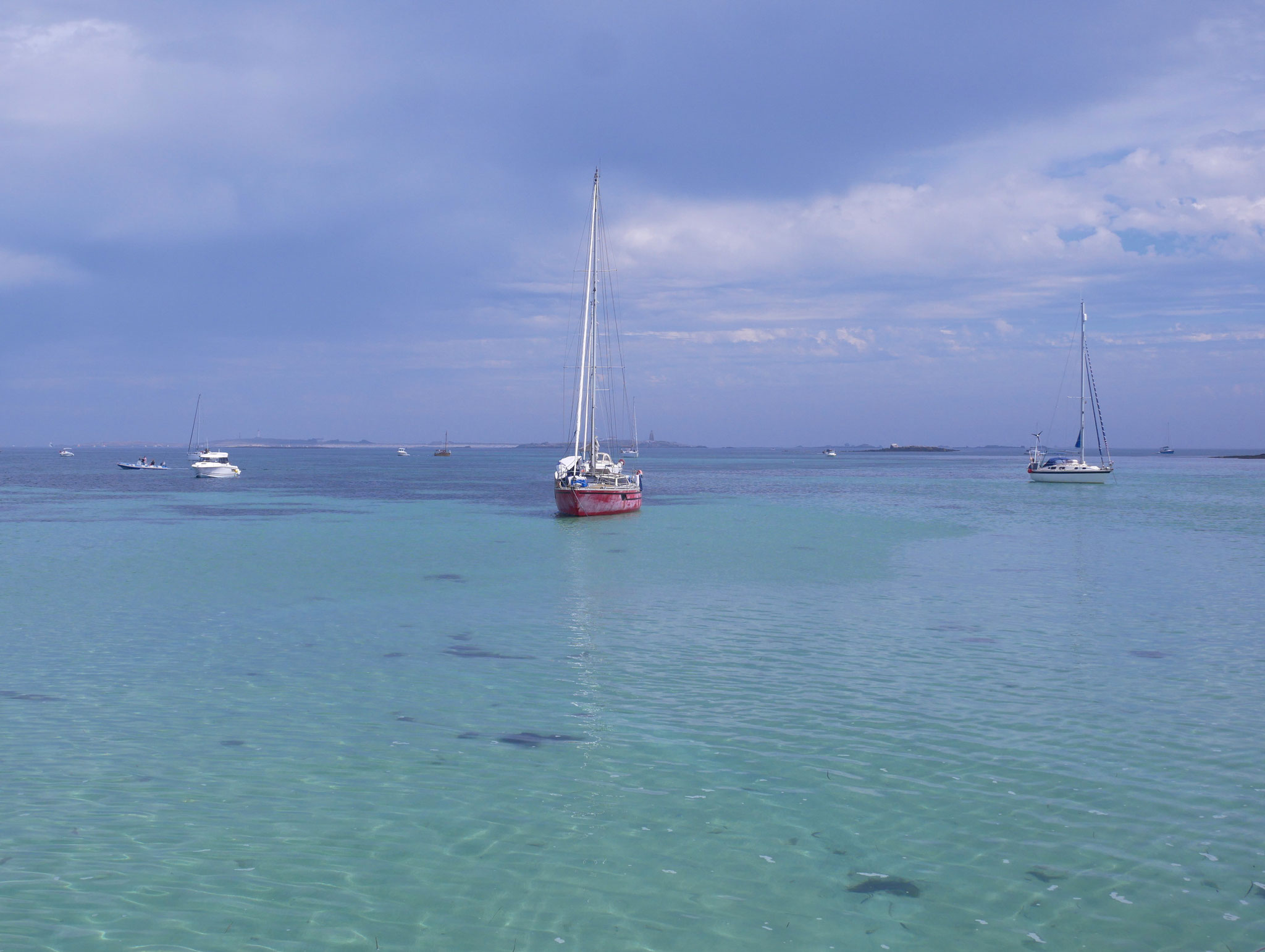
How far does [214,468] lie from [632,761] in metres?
109

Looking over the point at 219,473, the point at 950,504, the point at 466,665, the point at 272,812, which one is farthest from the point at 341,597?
the point at 219,473

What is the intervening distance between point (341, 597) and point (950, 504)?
5564 cm

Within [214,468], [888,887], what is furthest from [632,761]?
[214,468]

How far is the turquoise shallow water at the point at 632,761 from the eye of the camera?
8453 mm

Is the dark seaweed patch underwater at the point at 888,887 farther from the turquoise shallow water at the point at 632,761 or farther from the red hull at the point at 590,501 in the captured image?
the red hull at the point at 590,501

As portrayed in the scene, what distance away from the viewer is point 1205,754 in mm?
12758

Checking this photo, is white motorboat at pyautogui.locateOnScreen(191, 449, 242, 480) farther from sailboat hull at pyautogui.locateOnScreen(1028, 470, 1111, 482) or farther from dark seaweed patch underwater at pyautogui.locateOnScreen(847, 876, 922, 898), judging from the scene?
dark seaweed patch underwater at pyautogui.locateOnScreen(847, 876, 922, 898)

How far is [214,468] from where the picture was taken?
356 ft

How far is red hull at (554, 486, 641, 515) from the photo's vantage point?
54.1 metres

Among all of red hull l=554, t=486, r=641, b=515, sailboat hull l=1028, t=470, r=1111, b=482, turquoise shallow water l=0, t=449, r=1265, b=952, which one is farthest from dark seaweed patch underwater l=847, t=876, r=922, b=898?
sailboat hull l=1028, t=470, r=1111, b=482

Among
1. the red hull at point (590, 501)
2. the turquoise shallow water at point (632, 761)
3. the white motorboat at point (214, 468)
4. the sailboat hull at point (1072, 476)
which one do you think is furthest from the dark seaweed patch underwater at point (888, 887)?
the white motorboat at point (214, 468)

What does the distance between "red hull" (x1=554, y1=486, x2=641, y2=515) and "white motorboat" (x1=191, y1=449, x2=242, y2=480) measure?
70.1m

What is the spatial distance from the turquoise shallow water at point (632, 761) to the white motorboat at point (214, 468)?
8345 cm

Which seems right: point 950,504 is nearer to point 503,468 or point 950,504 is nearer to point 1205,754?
point 1205,754
